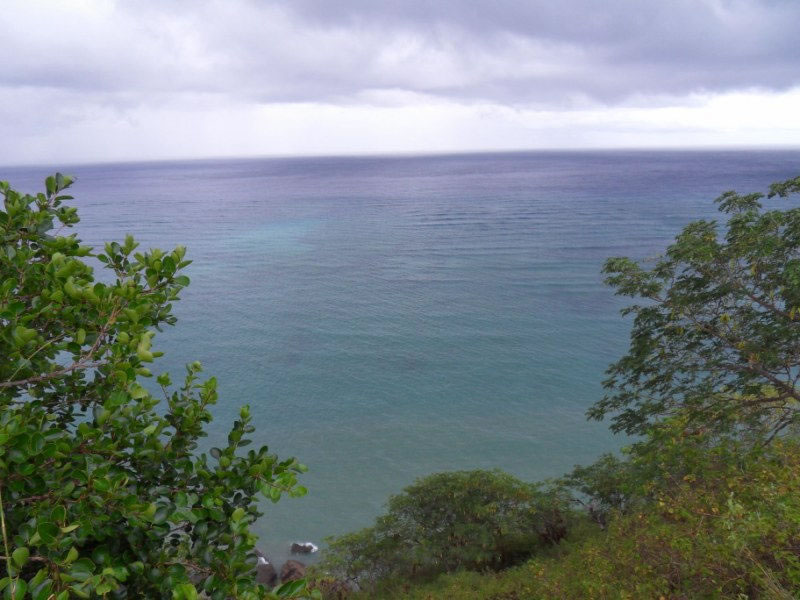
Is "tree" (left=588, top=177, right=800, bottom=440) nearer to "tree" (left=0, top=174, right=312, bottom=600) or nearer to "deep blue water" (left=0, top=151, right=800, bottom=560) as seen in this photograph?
"deep blue water" (left=0, top=151, right=800, bottom=560)

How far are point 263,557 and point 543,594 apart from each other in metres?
14.2

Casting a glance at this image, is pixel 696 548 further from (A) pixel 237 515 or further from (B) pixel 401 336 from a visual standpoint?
(B) pixel 401 336

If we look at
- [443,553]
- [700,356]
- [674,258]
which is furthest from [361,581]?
[674,258]

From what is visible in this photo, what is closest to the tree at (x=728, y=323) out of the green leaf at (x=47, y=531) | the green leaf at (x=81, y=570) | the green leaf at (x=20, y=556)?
the green leaf at (x=81, y=570)

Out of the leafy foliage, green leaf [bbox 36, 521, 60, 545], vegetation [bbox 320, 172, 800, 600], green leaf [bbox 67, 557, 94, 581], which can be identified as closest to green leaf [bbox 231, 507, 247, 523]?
green leaf [bbox 67, 557, 94, 581]

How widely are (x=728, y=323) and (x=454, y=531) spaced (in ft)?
33.7

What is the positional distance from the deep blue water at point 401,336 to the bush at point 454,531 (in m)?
6.47

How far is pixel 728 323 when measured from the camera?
15523 mm

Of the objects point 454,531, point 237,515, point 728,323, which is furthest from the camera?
point 454,531

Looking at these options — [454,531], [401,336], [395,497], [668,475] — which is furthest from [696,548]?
[401,336]

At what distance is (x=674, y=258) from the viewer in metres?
15.5

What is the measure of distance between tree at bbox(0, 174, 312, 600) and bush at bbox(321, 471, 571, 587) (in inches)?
490

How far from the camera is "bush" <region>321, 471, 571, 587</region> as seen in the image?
51.4 feet

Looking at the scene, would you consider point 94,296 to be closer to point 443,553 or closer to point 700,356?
point 443,553
